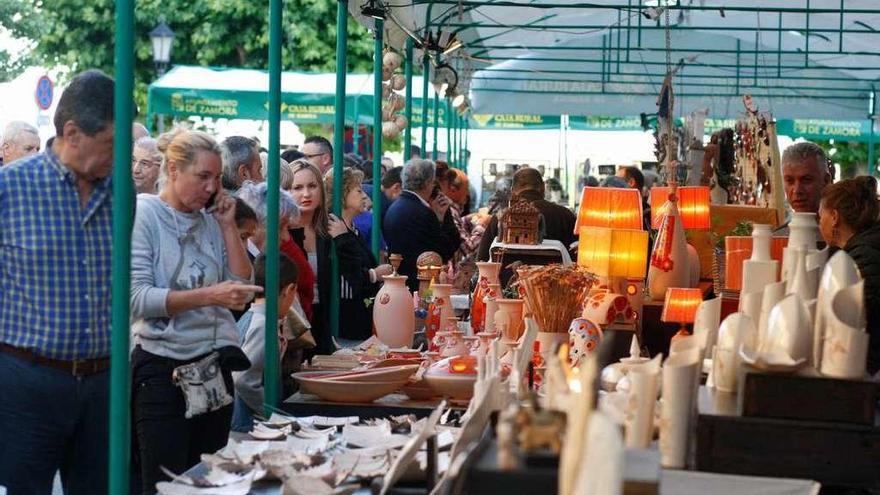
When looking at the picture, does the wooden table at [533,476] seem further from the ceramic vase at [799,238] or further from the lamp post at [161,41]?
the lamp post at [161,41]

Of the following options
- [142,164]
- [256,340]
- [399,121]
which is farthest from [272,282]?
[399,121]

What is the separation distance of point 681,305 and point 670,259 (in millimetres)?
681

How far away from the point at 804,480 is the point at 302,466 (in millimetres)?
1121

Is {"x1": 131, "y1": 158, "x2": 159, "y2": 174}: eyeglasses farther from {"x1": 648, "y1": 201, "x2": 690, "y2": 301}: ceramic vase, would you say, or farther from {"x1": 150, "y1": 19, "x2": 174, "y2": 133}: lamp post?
{"x1": 150, "y1": 19, "x2": 174, "y2": 133}: lamp post

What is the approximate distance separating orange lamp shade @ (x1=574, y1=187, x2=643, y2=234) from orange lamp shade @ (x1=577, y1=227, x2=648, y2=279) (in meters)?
0.58

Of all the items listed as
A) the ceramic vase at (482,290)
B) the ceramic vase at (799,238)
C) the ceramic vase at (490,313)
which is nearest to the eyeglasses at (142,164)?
the ceramic vase at (482,290)

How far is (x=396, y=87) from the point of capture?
10727 mm

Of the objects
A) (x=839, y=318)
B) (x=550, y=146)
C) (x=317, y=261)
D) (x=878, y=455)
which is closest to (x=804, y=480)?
(x=878, y=455)

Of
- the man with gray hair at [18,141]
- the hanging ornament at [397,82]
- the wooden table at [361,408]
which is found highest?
A: the hanging ornament at [397,82]

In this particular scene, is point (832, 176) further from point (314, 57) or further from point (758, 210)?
point (314, 57)

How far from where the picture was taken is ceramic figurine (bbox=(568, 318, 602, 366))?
174 inches

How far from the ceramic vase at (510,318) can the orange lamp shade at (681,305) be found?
603 mm

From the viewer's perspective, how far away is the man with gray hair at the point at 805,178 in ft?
20.1

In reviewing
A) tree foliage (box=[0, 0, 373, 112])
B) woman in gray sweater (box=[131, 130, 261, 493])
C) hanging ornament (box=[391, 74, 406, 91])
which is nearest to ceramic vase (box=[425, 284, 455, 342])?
woman in gray sweater (box=[131, 130, 261, 493])
